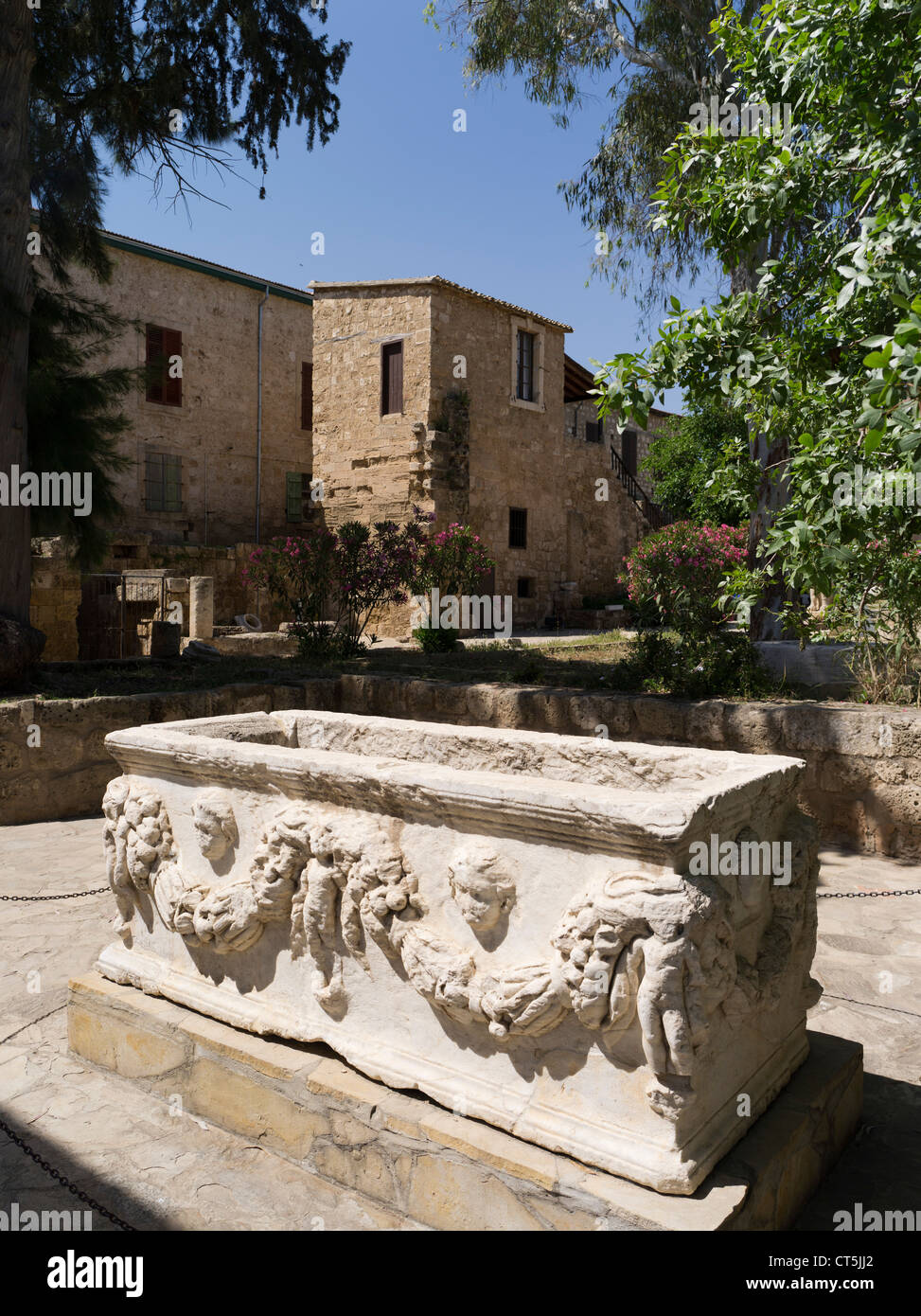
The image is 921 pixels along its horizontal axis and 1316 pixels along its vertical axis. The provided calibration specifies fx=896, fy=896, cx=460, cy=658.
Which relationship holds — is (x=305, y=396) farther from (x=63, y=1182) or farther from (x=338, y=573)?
(x=63, y=1182)

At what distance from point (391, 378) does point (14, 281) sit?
1037 cm

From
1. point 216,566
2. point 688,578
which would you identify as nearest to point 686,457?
point 216,566

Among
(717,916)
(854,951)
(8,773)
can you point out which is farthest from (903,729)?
(8,773)

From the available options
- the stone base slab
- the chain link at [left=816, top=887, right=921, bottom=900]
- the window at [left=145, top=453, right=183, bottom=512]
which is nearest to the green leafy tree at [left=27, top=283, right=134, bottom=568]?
the stone base slab

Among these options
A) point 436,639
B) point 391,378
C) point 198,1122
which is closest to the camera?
point 198,1122

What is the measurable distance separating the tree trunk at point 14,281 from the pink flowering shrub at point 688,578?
5.04 meters

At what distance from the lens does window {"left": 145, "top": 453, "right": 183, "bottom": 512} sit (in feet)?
59.0

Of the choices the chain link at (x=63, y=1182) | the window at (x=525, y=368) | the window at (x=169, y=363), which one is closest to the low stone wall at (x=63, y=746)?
the chain link at (x=63, y=1182)

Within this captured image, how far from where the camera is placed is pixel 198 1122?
2414 mm

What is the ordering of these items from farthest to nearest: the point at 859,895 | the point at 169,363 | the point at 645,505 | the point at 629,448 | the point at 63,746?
the point at 629,448 → the point at 645,505 → the point at 169,363 → the point at 63,746 → the point at 859,895

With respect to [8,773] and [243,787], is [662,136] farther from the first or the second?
[243,787]

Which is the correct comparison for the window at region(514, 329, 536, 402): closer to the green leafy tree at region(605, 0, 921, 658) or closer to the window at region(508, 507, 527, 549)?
the window at region(508, 507, 527, 549)
